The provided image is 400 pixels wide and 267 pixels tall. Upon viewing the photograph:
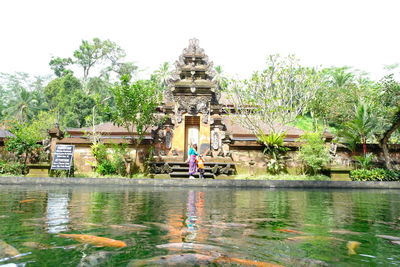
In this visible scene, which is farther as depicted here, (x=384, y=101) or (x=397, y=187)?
(x=384, y=101)

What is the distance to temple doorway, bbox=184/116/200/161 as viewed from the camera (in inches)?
710

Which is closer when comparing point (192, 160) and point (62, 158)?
point (192, 160)

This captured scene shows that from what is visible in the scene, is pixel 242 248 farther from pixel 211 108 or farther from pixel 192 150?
pixel 211 108

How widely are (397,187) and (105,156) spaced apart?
12.4 metres

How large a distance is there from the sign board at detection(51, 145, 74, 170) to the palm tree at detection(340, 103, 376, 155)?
514 inches

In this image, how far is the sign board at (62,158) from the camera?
1377 cm

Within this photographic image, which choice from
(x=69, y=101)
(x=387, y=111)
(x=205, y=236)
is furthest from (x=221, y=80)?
(x=205, y=236)

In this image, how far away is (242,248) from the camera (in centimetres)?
266

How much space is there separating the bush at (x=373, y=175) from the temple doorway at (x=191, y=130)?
794 centimetres

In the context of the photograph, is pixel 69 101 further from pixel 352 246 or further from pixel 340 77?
pixel 352 246

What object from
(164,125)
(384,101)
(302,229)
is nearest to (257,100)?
(164,125)

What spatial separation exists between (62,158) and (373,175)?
13544 millimetres

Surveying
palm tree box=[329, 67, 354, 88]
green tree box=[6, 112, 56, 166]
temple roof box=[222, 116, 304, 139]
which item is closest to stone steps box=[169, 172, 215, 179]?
temple roof box=[222, 116, 304, 139]

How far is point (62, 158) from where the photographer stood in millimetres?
13992
